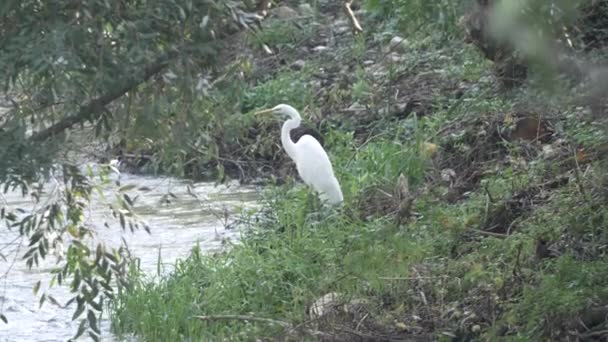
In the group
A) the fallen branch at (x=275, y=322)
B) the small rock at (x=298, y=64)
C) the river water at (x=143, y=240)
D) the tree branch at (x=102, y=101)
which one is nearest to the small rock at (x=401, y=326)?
the fallen branch at (x=275, y=322)

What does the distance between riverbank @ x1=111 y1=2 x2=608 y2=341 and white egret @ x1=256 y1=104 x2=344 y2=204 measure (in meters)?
0.15

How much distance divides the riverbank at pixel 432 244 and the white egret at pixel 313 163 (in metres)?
0.15

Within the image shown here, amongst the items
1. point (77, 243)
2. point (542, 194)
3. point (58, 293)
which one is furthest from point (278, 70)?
point (77, 243)

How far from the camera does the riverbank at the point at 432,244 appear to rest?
565 centimetres

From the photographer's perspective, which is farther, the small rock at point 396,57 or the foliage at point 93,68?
the small rock at point 396,57

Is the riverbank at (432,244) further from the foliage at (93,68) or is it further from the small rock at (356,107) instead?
the small rock at (356,107)

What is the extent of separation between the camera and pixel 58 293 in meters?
8.06

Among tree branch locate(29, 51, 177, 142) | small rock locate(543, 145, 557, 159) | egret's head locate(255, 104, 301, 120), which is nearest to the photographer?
tree branch locate(29, 51, 177, 142)

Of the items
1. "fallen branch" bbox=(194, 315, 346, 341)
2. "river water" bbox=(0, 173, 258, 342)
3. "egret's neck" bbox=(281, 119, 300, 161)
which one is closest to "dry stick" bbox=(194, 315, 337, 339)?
"fallen branch" bbox=(194, 315, 346, 341)

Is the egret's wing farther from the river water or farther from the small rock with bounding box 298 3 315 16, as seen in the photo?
the small rock with bounding box 298 3 315 16

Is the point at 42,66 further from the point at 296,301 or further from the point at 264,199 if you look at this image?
the point at 264,199

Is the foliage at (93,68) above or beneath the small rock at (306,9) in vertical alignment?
beneath

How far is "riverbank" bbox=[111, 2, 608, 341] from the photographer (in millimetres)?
5648

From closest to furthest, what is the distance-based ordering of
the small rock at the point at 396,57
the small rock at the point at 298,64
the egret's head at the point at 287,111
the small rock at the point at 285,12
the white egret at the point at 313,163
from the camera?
the white egret at the point at 313,163 < the egret's head at the point at 287,111 < the small rock at the point at 396,57 < the small rock at the point at 298,64 < the small rock at the point at 285,12
